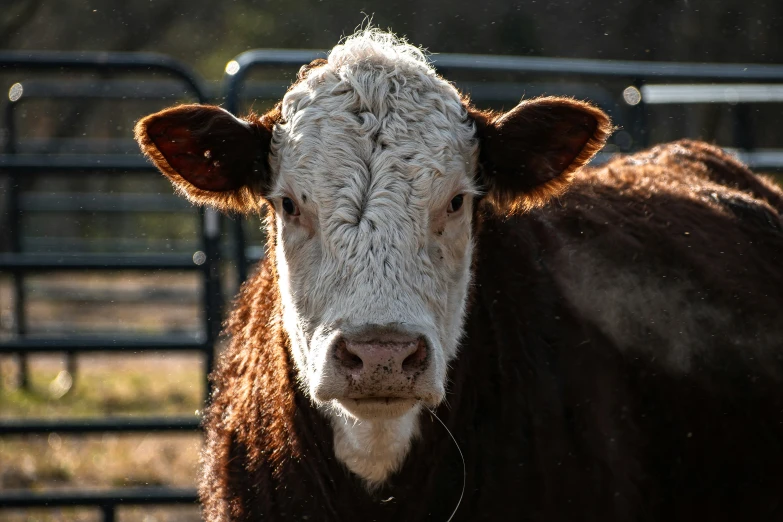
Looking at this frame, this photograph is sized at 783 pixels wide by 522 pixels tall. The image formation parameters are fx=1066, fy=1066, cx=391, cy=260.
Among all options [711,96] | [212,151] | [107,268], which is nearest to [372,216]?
[212,151]

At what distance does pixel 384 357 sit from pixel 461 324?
25.2 inches

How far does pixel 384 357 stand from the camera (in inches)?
102

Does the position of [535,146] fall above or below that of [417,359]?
above

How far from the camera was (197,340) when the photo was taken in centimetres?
545

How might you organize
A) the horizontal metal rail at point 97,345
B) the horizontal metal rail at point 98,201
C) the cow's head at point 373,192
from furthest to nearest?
the horizontal metal rail at point 98,201
the horizontal metal rail at point 97,345
the cow's head at point 373,192

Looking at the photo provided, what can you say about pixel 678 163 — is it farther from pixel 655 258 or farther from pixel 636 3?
pixel 636 3

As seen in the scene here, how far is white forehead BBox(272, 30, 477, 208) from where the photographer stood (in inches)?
118

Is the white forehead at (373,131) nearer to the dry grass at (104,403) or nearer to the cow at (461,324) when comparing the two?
the cow at (461,324)

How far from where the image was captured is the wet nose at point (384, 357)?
2.59 meters

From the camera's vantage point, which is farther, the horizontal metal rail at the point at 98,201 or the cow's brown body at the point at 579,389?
the horizontal metal rail at the point at 98,201

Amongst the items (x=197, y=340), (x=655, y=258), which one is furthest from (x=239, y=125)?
(x=197, y=340)

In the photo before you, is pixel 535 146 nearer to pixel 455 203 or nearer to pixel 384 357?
pixel 455 203

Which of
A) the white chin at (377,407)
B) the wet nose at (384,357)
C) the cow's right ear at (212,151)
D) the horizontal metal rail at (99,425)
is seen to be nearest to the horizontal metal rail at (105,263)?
the horizontal metal rail at (99,425)

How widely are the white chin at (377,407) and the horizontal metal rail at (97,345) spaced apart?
8.67ft
